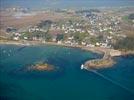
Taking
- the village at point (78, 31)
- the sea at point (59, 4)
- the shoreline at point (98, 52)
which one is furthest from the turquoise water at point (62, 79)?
the sea at point (59, 4)

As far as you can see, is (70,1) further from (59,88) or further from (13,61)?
(59,88)

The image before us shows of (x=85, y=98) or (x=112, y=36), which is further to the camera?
(x=112, y=36)

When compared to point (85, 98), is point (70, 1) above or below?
above

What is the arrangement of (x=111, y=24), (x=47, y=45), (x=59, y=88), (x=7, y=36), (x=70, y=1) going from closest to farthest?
(x=59, y=88), (x=47, y=45), (x=7, y=36), (x=111, y=24), (x=70, y=1)

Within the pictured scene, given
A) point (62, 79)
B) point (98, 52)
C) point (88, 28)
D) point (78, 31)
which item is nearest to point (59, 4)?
point (88, 28)

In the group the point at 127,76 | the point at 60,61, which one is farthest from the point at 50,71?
the point at 127,76

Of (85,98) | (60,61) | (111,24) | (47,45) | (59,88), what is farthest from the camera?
(111,24)

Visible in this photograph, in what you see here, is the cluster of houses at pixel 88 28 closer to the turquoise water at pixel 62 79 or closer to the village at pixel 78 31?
the village at pixel 78 31

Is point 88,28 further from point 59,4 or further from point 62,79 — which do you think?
point 62,79
